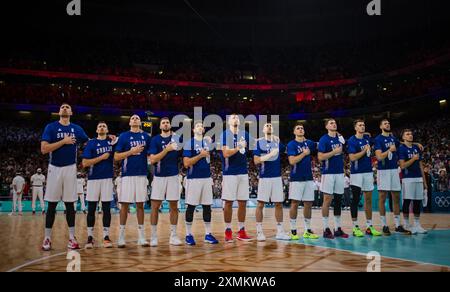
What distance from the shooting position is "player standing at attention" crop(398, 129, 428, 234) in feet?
30.3

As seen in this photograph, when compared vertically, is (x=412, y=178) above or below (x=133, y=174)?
below

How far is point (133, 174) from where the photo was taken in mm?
7527

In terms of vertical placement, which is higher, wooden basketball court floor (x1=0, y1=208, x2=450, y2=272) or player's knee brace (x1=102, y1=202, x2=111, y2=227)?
player's knee brace (x1=102, y1=202, x2=111, y2=227)

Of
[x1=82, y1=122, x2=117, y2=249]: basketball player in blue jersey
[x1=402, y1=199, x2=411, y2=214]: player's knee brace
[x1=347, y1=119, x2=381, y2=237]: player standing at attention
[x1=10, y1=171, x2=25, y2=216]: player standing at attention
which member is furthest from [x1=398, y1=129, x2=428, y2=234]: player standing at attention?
[x1=10, y1=171, x2=25, y2=216]: player standing at attention

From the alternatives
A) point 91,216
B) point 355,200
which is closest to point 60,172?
point 91,216

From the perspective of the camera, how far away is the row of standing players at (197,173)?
738 cm

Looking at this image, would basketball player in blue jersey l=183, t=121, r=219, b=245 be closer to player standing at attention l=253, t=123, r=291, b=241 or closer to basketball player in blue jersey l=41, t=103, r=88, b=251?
player standing at attention l=253, t=123, r=291, b=241

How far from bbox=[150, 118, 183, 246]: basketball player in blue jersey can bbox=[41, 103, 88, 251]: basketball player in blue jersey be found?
1492 mm

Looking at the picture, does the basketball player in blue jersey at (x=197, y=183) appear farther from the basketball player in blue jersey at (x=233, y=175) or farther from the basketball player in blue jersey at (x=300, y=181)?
the basketball player in blue jersey at (x=300, y=181)

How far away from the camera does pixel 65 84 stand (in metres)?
35.6

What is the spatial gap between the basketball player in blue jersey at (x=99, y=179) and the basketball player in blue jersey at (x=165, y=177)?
88 centimetres

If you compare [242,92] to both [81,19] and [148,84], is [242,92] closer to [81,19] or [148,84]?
[148,84]

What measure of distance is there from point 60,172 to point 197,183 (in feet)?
8.61

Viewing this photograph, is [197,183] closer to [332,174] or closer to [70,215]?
[70,215]
